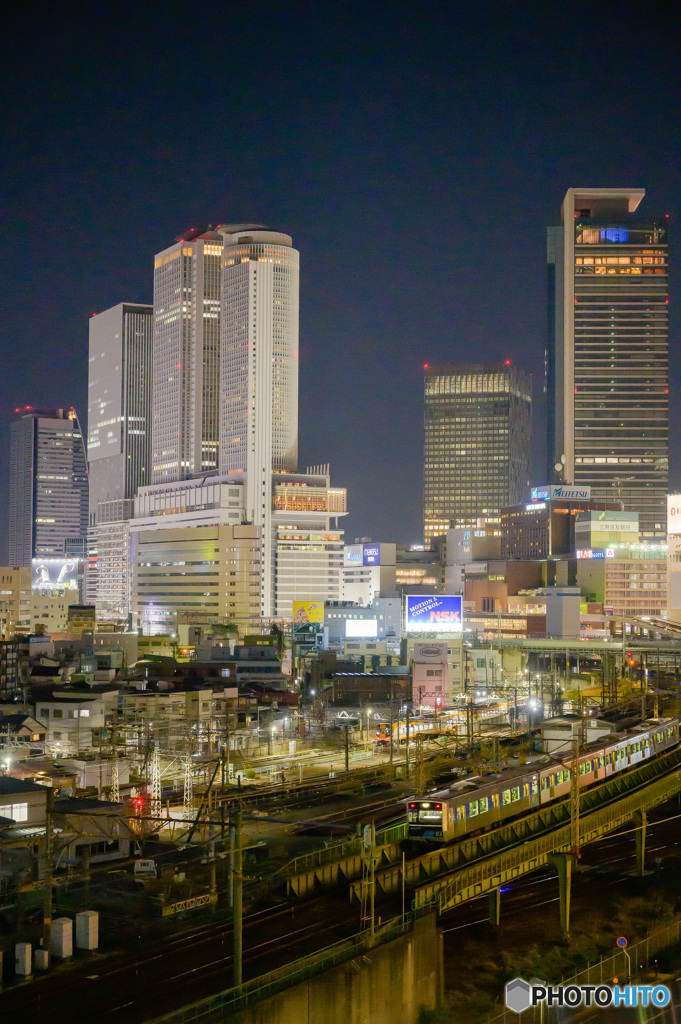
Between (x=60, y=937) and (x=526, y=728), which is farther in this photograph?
(x=526, y=728)

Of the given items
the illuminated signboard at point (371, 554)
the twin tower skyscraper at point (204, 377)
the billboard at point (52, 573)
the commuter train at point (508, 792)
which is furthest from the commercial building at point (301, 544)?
the commuter train at point (508, 792)

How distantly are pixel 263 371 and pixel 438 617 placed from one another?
204 ft

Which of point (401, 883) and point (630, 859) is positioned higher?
point (401, 883)

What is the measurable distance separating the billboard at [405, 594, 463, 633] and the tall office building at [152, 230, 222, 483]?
7130cm

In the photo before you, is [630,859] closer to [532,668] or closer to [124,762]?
[124,762]

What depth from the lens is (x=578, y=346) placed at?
129375 millimetres

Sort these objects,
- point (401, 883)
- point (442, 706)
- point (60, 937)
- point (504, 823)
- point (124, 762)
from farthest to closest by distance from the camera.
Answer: point (442, 706) < point (124, 762) < point (504, 823) < point (401, 883) < point (60, 937)

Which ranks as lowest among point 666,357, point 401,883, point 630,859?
point 630,859

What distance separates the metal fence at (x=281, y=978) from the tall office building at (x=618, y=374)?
11639 centimetres

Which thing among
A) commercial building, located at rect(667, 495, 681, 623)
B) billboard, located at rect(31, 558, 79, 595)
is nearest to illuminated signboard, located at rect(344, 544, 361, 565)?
billboard, located at rect(31, 558, 79, 595)

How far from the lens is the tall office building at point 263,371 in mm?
115312

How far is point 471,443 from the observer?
17262cm

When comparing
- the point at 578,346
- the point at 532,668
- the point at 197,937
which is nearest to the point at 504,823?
the point at 197,937

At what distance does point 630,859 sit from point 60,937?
14.8 m
